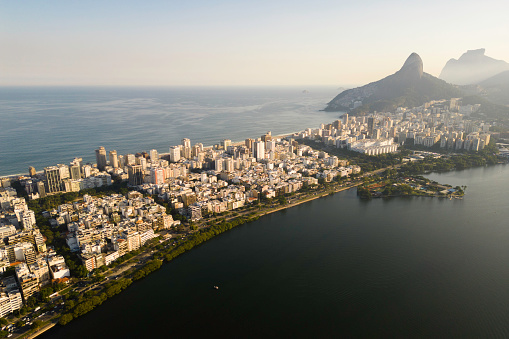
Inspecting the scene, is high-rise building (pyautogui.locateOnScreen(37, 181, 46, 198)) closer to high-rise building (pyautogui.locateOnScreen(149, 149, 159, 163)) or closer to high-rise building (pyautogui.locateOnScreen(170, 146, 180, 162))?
high-rise building (pyautogui.locateOnScreen(149, 149, 159, 163))

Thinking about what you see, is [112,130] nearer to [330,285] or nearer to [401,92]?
[330,285]

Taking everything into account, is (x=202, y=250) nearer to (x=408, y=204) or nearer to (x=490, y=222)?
(x=408, y=204)

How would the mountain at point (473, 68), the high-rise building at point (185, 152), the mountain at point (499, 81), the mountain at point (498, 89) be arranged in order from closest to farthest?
the high-rise building at point (185, 152)
the mountain at point (498, 89)
the mountain at point (499, 81)
the mountain at point (473, 68)

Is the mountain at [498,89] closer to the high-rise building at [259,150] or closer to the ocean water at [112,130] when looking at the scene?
the ocean water at [112,130]

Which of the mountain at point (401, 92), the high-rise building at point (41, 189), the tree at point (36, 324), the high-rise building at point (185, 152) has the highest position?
the mountain at point (401, 92)

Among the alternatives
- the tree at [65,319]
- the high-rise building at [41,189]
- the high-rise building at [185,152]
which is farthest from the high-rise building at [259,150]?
the tree at [65,319]

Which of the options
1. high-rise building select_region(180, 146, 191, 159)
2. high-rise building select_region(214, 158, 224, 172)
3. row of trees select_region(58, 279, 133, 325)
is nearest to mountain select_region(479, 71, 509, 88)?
high-rise building select_region(214, 158, 224, 172)

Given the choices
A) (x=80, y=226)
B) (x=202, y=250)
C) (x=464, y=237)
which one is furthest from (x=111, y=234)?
(x=464, y=237)
